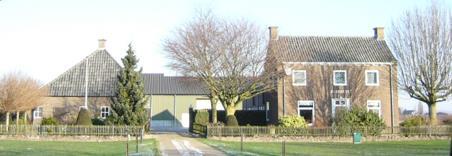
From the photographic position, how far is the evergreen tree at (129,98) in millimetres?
40906

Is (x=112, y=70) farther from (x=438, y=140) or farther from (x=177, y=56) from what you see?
(x=438, y=140)

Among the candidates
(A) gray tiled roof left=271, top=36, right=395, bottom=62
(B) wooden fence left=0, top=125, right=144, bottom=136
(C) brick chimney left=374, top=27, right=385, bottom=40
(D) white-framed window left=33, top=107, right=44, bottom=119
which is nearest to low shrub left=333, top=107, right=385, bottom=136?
(A) gray tiled roof left=271, top=36, right=395, bottom=62

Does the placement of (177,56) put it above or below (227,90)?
above

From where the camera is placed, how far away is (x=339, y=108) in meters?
43.8

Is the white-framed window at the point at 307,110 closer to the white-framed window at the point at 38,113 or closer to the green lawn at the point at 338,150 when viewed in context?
the green lawn at the point at 338,150

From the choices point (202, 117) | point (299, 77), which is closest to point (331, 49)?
point (299, 77)

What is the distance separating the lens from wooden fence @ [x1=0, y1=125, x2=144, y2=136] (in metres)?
38.6

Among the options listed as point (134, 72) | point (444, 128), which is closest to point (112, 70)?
point (134, 72)

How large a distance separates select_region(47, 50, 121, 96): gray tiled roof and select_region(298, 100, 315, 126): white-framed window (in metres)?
17.9

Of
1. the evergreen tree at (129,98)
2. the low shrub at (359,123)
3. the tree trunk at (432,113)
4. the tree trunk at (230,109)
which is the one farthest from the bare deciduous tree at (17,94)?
the tree trunk at (432,113)

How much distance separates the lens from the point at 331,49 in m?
46.8

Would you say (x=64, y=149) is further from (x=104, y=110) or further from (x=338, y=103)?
(x=104, y=110)

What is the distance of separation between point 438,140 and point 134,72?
71.5ft

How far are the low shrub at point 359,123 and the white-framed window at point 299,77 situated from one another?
5373 millimetres
